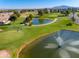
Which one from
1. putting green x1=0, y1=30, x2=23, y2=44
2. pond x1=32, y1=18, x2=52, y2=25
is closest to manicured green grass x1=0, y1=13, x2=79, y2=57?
putting green x1=0, y1=30, x2=23, y2=44

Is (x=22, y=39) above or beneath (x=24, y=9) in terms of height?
beneath

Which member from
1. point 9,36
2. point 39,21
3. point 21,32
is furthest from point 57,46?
point 9,36

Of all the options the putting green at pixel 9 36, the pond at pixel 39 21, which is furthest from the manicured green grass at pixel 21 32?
the pond at pixel 39 21

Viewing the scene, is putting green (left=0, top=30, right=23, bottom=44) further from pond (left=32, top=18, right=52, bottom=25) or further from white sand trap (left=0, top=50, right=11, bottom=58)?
pond (left=32, top=18, right=52, bottom=25)

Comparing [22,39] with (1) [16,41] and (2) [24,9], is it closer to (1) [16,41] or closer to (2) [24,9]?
(1) [16,41]

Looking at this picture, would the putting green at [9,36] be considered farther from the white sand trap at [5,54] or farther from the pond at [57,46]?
the pond at [57,46]

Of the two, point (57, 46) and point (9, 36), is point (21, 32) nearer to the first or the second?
point (9, 36)

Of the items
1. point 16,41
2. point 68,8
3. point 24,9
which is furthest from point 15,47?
point 68,8
